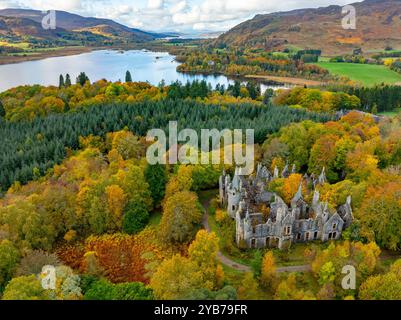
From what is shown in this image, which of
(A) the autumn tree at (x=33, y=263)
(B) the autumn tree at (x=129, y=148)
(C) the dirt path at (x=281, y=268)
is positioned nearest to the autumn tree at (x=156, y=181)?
(B) the autumn tree at (x=129, y=148)

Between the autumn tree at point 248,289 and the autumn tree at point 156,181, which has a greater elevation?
the autumn tree at point 156,181

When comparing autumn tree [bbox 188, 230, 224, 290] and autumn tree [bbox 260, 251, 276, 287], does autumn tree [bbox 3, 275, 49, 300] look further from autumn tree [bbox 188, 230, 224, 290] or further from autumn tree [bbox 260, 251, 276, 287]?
autumn tree [bbox 260, 251, 276, 287]

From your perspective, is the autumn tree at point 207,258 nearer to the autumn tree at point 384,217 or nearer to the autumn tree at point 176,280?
the autumn tree at point 176,280

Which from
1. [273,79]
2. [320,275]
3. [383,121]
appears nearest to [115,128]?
[320,275]

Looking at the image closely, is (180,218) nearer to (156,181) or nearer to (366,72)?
(156,181)

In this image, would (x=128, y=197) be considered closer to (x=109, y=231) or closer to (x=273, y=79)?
(x=109, y=231)

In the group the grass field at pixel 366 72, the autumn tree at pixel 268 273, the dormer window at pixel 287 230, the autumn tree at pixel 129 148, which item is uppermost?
the grass field at pixel 366 72

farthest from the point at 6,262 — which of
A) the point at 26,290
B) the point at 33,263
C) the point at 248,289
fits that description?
the point at 248,289
